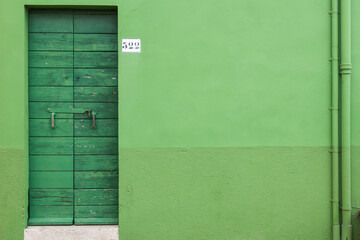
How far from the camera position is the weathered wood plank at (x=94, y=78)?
156 inches

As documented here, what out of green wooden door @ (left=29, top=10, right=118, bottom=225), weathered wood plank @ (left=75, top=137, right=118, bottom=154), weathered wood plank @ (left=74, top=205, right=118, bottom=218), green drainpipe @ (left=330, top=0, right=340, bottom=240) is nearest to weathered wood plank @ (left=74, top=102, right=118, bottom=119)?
green wooden door @ (left=29, top=10, right=118, bottom=225)

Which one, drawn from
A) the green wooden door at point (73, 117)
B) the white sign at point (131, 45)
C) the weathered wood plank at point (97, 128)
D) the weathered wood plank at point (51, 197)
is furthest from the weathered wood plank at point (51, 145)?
the white sign at point (131, 45)

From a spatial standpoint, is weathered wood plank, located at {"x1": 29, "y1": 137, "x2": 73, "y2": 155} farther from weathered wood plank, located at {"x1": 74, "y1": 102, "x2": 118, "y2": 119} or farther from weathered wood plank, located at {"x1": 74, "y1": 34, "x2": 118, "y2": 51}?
weathered wood plank, located at {"x1": 74, "y1": 34, "x2": 118, "y2": 51}

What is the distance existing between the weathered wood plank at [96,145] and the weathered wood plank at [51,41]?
104 centimetres

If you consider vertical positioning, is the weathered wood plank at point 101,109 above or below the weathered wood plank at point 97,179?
above

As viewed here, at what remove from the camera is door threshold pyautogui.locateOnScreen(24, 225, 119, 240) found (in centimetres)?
379

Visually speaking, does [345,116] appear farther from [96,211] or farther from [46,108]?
[46,108]

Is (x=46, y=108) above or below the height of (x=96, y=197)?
above

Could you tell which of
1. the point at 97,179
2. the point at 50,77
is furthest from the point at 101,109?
the point at 97,179

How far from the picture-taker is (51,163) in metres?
3.94

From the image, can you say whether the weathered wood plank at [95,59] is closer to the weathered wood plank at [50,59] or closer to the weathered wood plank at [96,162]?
the weathered wood plank at [50,59]

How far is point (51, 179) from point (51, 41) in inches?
60.6

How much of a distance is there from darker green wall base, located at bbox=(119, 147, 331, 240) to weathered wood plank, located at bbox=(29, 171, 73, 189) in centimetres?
66

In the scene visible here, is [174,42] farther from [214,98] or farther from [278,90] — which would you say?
[278,90]
